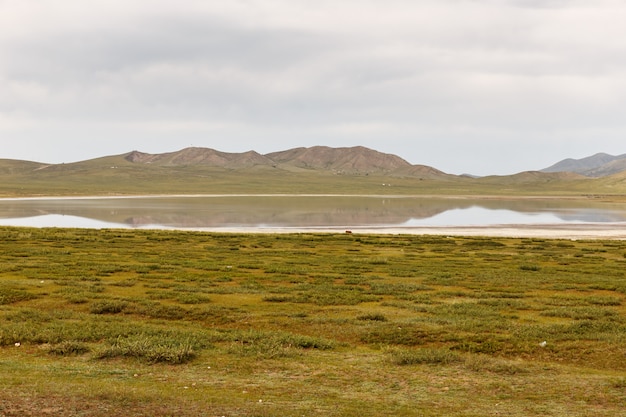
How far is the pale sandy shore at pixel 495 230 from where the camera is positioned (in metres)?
73.1

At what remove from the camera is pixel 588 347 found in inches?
632

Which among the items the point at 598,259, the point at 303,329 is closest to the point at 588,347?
the point at 303,329

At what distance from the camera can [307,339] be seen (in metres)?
16.2

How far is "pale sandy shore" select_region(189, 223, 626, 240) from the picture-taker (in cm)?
7312

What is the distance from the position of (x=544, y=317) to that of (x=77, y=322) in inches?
640

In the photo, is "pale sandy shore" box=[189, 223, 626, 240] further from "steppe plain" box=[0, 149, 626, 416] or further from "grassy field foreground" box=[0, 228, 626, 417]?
"grassy field foreground" box=[0, 228, 626, 417]

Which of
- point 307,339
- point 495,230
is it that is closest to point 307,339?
point 307,339

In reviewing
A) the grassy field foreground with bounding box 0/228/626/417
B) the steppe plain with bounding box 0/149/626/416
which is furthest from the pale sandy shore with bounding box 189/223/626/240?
the grassy field foreground with bounding box 0/228/626/417

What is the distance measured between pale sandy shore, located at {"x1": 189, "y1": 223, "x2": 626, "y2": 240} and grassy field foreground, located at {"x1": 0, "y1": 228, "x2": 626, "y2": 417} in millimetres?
37736

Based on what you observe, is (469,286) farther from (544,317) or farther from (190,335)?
(190,335)

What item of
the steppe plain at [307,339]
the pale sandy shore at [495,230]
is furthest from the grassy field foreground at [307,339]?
the pale sandy shore at [495,230]

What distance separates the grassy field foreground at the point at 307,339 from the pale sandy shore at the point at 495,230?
3774 centimetres

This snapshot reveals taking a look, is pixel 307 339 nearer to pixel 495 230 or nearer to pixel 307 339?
pixel 307 339

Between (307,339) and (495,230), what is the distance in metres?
69.2
